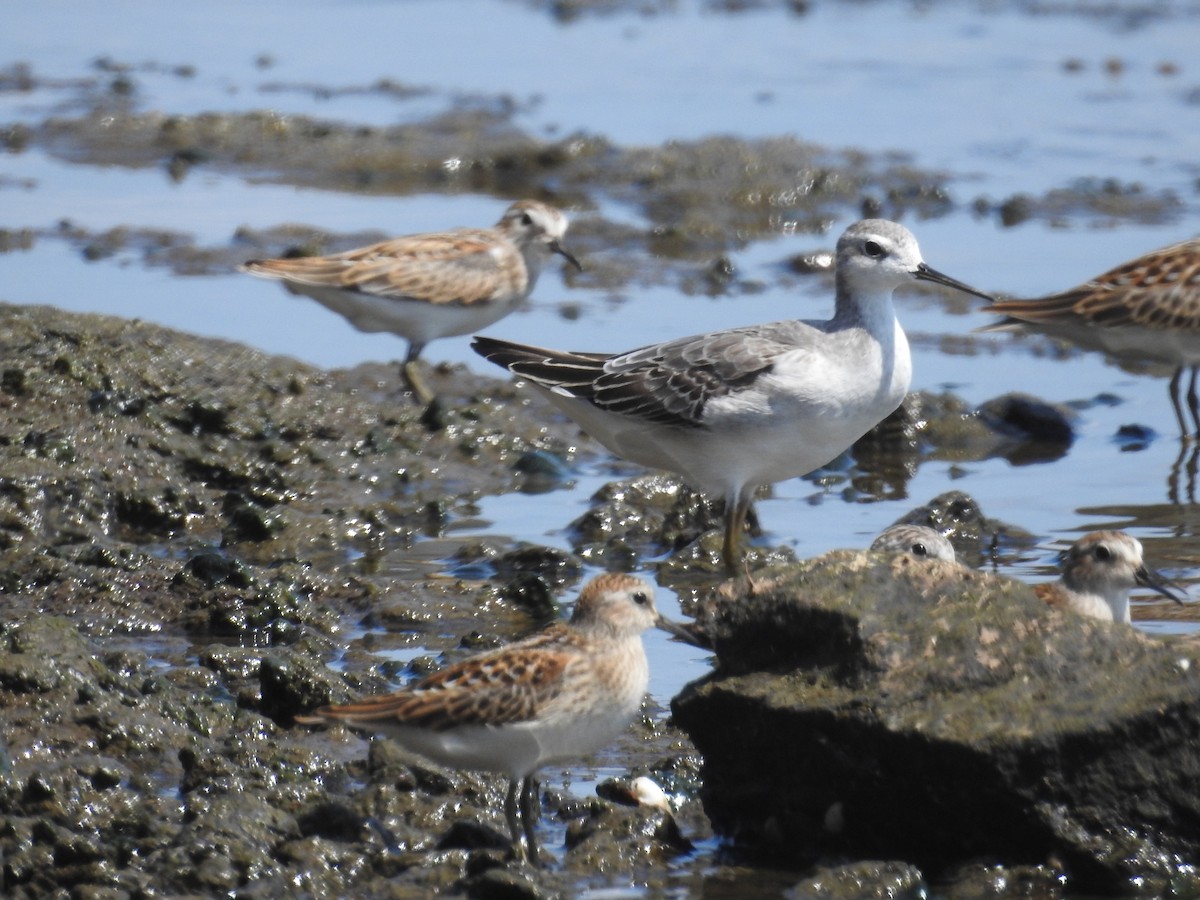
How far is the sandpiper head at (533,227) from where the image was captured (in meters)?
13.2

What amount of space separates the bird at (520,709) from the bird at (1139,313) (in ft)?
20.8

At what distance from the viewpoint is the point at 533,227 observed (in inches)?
521

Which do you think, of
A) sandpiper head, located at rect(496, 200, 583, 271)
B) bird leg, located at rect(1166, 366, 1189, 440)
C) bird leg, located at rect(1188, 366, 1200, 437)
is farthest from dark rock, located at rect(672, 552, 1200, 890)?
sandpiper head, located at rect(496, 200, 583, 271)

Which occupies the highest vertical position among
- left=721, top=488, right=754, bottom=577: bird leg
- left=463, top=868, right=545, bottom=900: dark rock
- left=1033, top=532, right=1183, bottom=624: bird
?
left=1033, top=532, right=1183, bottom=624: bird

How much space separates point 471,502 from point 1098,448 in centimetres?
398

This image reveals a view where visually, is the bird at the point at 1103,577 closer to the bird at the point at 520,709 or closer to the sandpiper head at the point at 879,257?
the sandpiper head at the point at 879,257

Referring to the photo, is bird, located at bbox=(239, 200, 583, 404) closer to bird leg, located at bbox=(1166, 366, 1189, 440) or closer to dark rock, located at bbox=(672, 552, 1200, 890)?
bird leg, located at bbox=(1166, 366, 1189, 440)

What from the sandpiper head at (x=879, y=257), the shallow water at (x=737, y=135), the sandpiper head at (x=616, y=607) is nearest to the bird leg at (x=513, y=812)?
the sandpiper head at (x=616, y=607)

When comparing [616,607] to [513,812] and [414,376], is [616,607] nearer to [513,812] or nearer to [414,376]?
[513,812]

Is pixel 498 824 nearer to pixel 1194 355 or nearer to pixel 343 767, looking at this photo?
pixel 343 767

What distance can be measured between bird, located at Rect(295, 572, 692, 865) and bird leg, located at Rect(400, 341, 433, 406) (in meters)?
5.61

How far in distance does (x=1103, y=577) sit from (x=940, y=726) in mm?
2038

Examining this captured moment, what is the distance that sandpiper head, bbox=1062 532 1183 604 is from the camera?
25.0 ft

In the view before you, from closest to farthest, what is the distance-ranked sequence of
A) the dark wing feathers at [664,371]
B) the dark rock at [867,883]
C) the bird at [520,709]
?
the dark rock at [867,883] → the bird at [520,709] → the dark wing feathers at [664,371]
